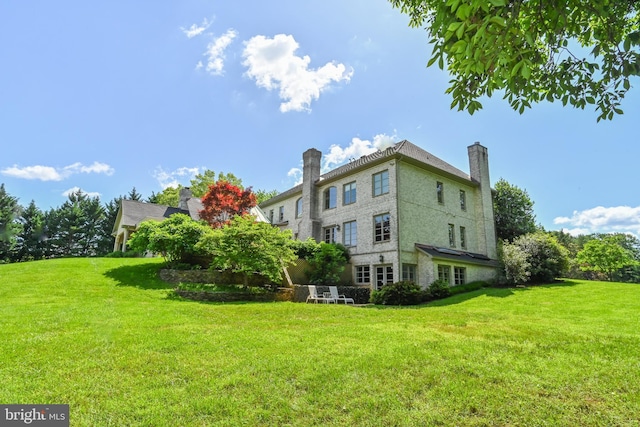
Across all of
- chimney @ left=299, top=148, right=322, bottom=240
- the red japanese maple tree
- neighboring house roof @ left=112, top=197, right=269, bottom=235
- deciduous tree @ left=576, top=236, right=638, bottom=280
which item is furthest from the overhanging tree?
deciduous tree @ left=576, top=236, right=638, bottom=280

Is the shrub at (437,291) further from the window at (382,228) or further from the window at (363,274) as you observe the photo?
the window at (363,274)

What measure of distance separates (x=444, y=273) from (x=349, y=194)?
7.55 m

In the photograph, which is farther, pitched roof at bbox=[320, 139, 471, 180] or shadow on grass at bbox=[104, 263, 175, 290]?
pitched roof at bbox=[320, 139, 471, 180]

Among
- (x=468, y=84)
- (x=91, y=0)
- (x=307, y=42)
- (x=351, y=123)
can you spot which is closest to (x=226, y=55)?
(x=307, y=42)

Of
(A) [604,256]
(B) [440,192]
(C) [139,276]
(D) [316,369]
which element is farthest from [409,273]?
(A) [604,256]

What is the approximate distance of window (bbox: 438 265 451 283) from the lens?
18.6 metres

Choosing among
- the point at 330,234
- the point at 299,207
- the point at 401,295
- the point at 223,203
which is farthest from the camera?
the point at 299,207

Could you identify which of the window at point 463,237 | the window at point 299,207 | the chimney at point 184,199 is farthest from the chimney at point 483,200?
the chimney at point 184,199

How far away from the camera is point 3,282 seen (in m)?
13.8

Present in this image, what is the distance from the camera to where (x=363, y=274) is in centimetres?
2006

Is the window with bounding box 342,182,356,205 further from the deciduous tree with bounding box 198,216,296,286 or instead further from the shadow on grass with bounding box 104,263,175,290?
the shadow on grass with bounding box 104,263,175,290

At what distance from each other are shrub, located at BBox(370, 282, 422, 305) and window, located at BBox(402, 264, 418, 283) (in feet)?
7.28

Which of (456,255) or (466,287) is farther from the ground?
(456,255)

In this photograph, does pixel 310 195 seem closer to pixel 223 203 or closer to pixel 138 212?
pixel 223 203
